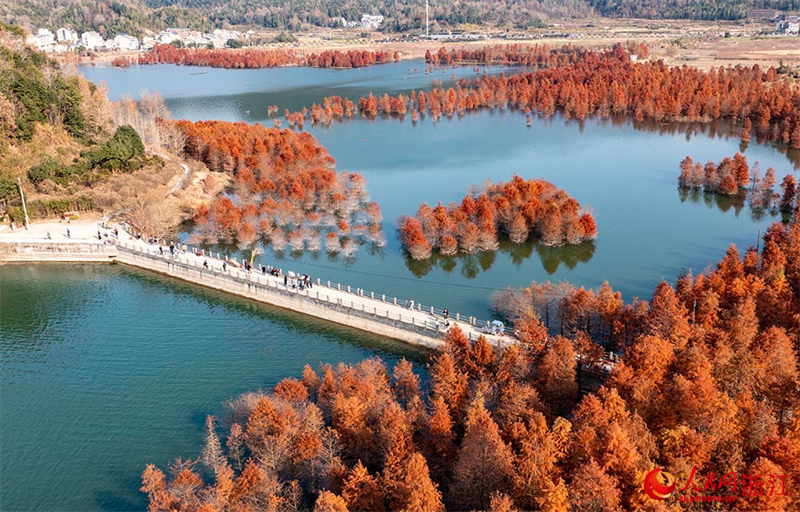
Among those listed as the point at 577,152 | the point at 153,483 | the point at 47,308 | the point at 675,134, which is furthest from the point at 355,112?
the point at 153,483

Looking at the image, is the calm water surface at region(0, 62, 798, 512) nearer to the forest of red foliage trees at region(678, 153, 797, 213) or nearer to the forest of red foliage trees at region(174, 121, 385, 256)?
the forest of red foliage trees at region(678, 153, 797, 213)

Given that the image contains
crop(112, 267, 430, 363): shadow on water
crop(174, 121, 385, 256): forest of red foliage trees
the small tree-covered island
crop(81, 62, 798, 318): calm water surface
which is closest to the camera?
the small tree-covered island

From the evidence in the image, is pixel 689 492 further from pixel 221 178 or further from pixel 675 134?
pixel 675 134

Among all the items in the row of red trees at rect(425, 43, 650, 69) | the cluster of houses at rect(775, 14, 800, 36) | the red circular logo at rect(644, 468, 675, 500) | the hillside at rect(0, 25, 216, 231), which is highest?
the cluster of houses at rect(775, 14, 800, 36)

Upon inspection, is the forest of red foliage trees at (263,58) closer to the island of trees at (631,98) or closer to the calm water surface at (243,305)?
the island of trees at (631,98)

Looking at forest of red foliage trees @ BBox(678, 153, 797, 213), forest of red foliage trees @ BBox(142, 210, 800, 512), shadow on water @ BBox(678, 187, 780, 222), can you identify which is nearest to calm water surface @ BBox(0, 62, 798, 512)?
shadow on water @ BBox(678, 187, 780, 222)

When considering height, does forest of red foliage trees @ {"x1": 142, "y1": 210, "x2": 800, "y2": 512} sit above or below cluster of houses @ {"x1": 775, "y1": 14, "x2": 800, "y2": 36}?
below

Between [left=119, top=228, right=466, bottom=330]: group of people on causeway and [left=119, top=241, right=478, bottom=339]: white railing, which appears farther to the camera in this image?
[left=119, top=228, right=466, bottom=330]: group of people on causeway
